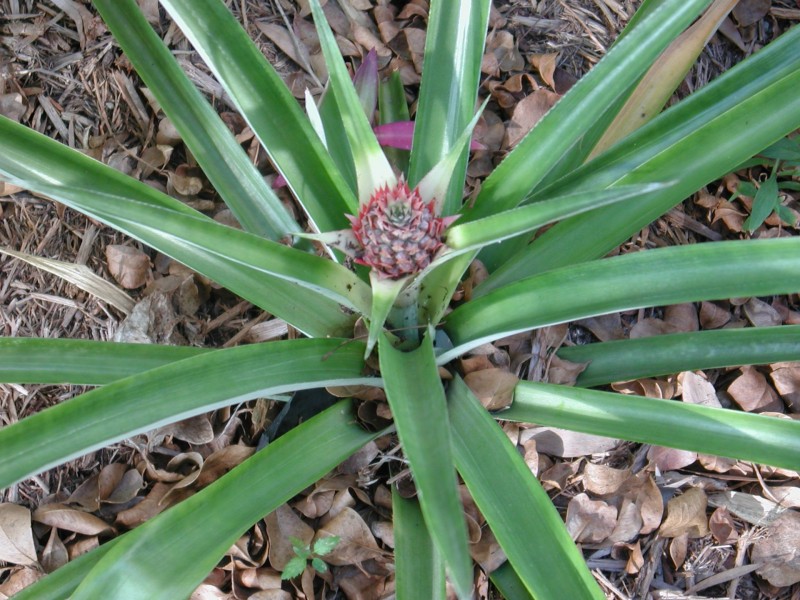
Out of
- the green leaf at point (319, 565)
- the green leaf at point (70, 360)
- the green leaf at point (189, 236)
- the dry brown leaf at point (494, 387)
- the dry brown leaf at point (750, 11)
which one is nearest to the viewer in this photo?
the green leaf at point (189, 236)

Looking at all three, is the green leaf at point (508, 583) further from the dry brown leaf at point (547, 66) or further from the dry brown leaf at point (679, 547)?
the dry brown leaf at point (547, 66)

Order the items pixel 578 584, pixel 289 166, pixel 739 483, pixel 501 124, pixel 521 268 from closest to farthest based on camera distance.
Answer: pixel 578 584 < pixel 289 166 < pixel 521 268 < pixel 739 483 < pixel 501 124

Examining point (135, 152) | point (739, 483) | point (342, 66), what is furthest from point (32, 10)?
point (739, 483)

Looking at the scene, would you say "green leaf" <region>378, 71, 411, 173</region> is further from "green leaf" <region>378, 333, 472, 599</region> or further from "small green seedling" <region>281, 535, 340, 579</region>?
"small green seedling" <region>281, 535, 340, 579</region>

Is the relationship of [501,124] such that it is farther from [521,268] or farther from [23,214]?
[23,214]

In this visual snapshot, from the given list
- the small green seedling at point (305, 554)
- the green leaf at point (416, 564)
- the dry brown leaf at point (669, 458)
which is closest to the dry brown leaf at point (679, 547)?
the dry brown leaf at point (669, 458)

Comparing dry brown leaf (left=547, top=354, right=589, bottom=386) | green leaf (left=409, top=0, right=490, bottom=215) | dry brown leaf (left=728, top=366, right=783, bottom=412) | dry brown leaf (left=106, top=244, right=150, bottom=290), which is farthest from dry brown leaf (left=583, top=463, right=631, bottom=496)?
dry brown leaf (left=106, top=244, right=150, bottom=290)

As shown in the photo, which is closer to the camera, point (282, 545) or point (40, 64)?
point (282, 545)
